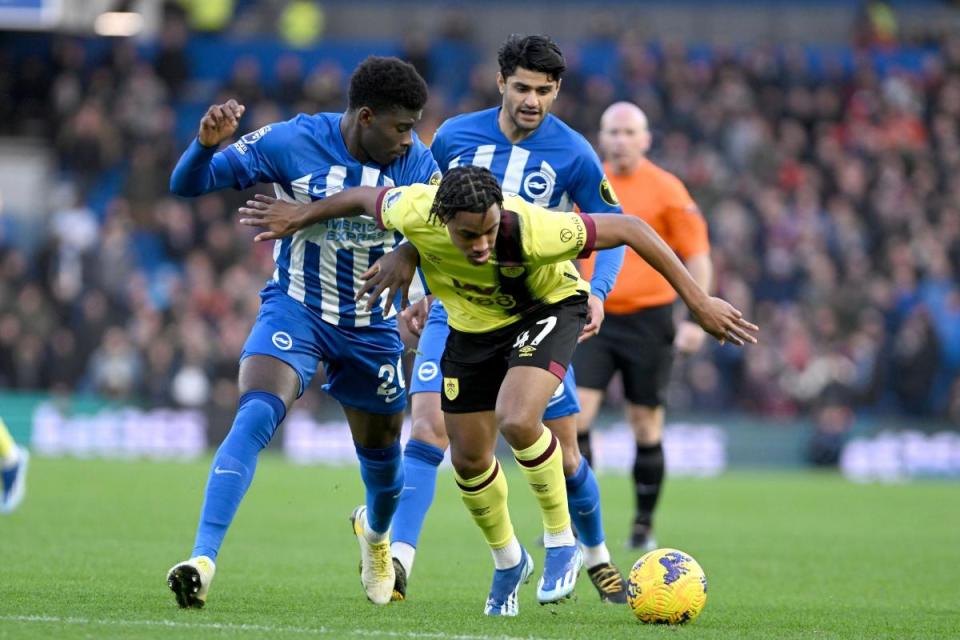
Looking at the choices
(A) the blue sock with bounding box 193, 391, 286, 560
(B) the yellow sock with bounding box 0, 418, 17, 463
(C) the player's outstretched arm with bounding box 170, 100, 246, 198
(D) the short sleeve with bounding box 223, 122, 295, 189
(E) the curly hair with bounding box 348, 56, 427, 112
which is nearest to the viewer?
(A) the blue sock with bounding box 193, 391, 286, 560

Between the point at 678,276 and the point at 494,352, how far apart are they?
895mm

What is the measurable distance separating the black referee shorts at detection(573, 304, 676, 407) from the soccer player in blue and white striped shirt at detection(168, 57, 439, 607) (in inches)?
128

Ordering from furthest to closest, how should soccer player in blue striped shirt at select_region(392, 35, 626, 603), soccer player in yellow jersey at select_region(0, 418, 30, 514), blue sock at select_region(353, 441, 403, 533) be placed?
soccer player in yellow jersey at select_region(0, 418, 30, 514), soccer player in blue striped shirt at select_region(392, 35, 626, 603), blue sock at select_region(353, 441, 403, 533)

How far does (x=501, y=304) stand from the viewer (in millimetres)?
6848

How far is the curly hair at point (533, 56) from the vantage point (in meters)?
7.45

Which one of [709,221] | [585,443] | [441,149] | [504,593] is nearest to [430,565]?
[585,443]

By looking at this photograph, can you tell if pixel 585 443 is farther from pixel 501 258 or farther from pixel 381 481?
pixel 501 258

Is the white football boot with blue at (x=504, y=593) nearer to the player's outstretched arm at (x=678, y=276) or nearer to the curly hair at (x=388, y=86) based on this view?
the player's outstretched arm at (x=678, y=276)

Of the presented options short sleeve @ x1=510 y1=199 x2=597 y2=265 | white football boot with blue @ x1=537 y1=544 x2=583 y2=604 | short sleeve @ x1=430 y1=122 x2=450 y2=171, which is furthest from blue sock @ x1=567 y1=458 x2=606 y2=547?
short sleeve @ x1=430 y1=122 x2=450 y2=171

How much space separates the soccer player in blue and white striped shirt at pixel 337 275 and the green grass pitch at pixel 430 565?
0.73 metres

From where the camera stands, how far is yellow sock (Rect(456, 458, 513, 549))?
6.90 meters

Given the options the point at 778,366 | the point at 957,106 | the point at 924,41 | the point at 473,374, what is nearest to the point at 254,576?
the point at 473,374

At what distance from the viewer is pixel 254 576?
8305mm

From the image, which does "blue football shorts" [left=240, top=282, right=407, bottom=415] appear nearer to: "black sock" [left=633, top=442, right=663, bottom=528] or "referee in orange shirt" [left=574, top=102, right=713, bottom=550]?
"referee in orange shirt" [left=574, top=102, right=713, bottom=550]
